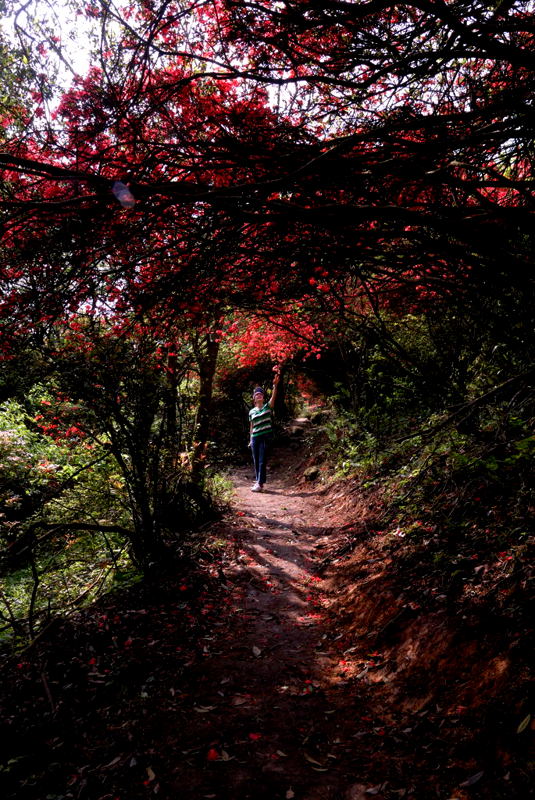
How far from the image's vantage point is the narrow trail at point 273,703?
2.30 meters

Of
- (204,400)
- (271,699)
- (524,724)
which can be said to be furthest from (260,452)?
(524,724)

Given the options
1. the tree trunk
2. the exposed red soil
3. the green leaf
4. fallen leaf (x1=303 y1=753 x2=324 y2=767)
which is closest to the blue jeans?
the tree trunk

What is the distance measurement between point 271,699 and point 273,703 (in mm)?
51

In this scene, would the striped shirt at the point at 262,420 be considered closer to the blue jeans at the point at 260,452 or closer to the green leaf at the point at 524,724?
the blue jeans at the point at 260,452

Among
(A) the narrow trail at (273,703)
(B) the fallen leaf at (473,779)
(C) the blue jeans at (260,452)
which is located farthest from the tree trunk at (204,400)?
(B) the fallen leaf at (473,779)

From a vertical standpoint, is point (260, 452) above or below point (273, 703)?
above

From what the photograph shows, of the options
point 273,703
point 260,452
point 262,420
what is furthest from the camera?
point 260,452

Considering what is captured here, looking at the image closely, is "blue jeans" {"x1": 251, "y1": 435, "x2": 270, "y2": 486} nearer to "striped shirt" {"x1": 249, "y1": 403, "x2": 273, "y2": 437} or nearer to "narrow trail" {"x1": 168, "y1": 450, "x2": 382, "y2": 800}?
"striped shirt" {"x1": 249, "y1": 403, "x2": 273, "y2": 437}

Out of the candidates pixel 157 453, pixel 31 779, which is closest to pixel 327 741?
pixel 31 779

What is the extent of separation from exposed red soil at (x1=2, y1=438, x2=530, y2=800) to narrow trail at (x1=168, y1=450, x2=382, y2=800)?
1 centimetres

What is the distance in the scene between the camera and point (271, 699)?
3074 mm

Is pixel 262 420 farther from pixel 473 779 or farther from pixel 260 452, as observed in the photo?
pixel 473 779

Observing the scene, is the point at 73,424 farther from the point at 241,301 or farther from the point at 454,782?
the point at 454,782

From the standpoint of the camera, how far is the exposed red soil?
224cm
